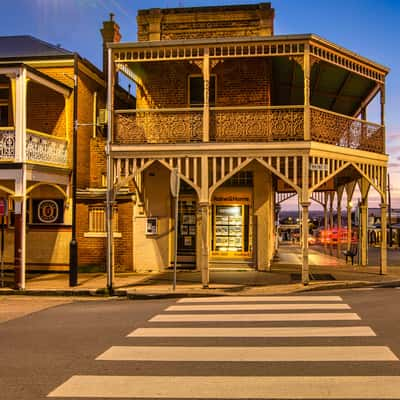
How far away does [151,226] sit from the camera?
1755cm

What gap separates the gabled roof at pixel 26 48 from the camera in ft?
59.3

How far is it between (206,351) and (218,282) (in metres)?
7.44

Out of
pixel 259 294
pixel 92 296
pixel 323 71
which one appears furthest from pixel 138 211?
pixel 323 71

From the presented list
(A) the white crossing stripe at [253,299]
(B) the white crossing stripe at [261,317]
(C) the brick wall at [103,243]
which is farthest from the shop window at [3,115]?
(B) the white crossing stripe at [261,317]

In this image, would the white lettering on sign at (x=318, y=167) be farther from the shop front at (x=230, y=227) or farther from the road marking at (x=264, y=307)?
the road marking at (x=264, y=307)

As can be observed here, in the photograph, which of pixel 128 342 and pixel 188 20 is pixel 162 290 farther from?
pixel 188 20

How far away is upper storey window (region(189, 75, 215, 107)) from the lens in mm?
17547

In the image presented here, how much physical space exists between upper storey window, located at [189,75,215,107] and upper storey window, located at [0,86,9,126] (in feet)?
20.3

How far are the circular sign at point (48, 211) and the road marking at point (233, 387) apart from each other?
12003 millimetres

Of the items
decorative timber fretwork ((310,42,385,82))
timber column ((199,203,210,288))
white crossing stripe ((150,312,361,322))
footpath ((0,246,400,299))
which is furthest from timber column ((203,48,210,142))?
white crossing stripe ((150,312,361,322))

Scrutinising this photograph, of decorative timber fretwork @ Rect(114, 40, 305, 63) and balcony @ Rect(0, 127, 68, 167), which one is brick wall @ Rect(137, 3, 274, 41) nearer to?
decorative timber fretwork @ Rect(114, 40, 305, 63)

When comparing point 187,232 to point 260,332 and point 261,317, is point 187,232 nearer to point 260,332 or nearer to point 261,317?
point 261,317

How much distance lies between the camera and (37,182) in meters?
15.7

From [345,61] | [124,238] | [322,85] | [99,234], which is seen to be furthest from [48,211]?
[345,61]
